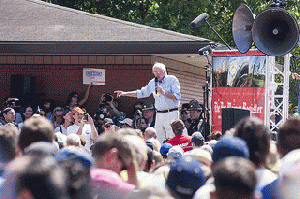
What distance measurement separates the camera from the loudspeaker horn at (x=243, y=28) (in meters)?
9.74

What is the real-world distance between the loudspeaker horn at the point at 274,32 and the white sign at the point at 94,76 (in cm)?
528

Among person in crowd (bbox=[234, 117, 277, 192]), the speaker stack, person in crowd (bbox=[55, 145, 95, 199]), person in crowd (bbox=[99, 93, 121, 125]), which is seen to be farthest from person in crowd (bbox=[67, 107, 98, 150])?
person in crowd (bbox=[55, 145, 95, 199])

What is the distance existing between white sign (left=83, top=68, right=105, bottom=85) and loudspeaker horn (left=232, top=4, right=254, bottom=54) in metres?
4.63

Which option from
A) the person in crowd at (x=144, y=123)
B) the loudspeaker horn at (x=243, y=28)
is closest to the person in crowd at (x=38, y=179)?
the loudspeaker horn at (x=243, y=28)

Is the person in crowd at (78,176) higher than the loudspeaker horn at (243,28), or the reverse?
the loudspeaker horn at (243,28)

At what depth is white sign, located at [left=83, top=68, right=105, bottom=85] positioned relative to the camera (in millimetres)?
A: 13781

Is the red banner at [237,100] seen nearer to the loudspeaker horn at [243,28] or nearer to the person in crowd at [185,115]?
the loudspeaker horn at [243,28]

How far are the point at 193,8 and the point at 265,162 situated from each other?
19181 millimetres

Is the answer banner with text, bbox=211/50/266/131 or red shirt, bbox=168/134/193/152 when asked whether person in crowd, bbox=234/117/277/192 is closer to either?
red shirt, bbox=168/134/193/152

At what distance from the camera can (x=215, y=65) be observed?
1060 centimetres

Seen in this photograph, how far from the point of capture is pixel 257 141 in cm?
378

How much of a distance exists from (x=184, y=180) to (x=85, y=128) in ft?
22.2

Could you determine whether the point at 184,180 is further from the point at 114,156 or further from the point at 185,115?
the point at 185,115

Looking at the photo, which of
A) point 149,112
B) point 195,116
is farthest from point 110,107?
point 195,116
